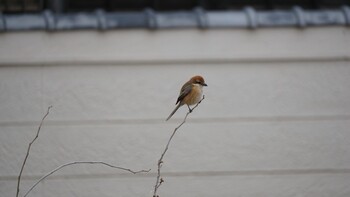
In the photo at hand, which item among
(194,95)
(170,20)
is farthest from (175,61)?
(194,95)

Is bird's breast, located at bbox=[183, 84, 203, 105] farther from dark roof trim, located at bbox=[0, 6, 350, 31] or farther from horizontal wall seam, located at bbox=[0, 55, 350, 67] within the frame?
dark roof trim, located at bbox=[0, 6, 350, 31]

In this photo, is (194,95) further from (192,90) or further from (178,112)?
(178,112)

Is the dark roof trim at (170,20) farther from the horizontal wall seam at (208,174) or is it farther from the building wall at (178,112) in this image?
the horizontal wall seam at (208,174)

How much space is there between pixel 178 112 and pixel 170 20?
0.59 m

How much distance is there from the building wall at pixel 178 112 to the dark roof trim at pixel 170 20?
53 mm

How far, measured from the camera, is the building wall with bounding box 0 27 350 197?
3.89m

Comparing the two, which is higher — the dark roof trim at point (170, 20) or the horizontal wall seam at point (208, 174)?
the dark roof trim at point (170, 20)

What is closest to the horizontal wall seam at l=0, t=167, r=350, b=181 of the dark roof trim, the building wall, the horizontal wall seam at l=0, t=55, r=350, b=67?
the building wall

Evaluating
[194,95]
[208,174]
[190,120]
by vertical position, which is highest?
[194,95]

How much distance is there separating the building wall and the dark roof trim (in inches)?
2.1

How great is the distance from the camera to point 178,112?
391 centimetres

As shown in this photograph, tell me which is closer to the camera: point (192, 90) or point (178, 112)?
point (192, 90)

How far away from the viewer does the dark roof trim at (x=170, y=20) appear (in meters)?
3.92

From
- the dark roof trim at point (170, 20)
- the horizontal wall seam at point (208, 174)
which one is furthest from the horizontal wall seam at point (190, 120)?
the dark roof trim at point (170, 20)
